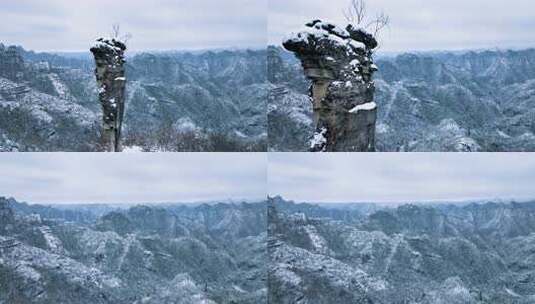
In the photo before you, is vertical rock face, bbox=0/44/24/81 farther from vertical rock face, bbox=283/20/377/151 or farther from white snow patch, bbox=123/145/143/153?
vertical rock face, bbox=283/20/377/151

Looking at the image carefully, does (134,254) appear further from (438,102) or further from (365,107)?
(438,102)

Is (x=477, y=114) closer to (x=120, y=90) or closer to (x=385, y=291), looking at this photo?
(x=385, y=291)

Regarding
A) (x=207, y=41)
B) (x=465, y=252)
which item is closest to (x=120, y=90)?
(x=207, y=41)

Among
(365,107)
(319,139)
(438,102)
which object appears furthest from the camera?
(438,102)

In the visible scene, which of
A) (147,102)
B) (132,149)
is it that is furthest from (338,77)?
(132,149)

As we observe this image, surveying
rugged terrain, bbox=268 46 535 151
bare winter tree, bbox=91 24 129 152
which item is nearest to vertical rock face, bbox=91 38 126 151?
bare winter tree, bbox=91 24 129 152

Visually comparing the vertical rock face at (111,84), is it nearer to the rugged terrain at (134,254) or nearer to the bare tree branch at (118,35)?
the bare tree branch at (118,35)

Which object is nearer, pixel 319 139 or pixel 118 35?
pixel 319 139
